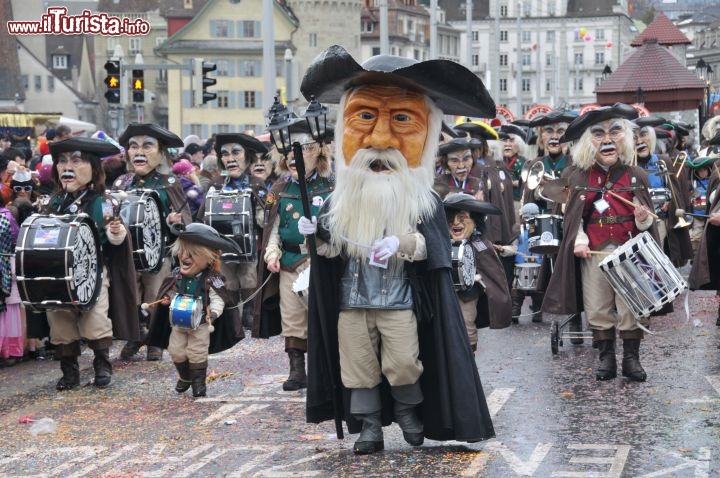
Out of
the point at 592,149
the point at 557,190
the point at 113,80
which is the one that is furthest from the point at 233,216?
the point at 113,80

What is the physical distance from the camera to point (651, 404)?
10.1 m

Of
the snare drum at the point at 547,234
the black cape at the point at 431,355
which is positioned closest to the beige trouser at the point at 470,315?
the snare drum at the point at 547,234

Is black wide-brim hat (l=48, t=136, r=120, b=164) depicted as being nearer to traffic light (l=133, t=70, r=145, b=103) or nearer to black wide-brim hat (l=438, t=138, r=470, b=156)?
black wide-brim hat (l=438, t=138, r=470, b=156)

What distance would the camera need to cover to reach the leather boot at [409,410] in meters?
8.62

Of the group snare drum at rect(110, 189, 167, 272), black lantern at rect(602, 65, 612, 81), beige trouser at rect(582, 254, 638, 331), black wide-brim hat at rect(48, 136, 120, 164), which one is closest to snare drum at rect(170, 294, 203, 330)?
black wide-brim hat at rect(48, 136, 120, 164)

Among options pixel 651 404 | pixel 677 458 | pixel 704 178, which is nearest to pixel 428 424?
pixel 677 458

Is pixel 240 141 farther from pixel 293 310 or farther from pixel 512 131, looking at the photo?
pixel 512 131

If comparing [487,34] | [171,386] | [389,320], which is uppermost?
[487,34]

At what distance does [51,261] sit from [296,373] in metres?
2.03

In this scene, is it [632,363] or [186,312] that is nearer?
[186,312]

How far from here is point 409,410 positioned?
28.4 feet

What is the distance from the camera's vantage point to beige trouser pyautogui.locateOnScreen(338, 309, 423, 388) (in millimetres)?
8508

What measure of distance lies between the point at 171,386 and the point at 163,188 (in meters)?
2.58

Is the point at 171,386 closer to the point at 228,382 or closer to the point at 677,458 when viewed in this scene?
the point at 228,382
